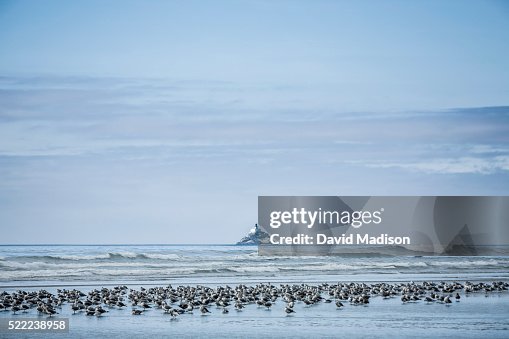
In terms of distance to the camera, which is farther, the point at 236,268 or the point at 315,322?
the point at 236,268

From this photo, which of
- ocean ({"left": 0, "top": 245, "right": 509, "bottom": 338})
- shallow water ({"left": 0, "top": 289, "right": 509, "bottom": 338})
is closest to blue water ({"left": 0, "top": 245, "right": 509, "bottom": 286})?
ocean ({"left": 0, "top": 245, "right": 509, "bottom": 338})

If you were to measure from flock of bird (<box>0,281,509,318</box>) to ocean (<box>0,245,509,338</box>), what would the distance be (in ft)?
0.98

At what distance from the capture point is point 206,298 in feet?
65.0

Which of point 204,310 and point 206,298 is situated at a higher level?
point 206,298

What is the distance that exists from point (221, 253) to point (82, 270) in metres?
14.3

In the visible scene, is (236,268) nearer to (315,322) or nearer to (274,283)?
(274,283)

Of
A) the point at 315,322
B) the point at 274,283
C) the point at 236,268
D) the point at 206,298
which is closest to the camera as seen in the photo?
the point at 315,322

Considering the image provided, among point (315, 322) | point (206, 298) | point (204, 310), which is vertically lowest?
point (315, 322)

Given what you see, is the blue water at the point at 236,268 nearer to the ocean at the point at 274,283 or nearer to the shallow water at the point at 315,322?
the ocean at the point at 274,283

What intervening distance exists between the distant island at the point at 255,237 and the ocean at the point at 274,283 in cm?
85

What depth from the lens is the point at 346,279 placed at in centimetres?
2861

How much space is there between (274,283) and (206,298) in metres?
7.40

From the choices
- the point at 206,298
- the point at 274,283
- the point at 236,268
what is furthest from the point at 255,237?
the point at 206,298

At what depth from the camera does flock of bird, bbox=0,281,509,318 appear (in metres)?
18.4
